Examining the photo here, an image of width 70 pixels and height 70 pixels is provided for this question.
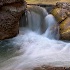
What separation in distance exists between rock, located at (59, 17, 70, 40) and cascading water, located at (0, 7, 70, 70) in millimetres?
262

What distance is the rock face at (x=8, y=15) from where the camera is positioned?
357 inches

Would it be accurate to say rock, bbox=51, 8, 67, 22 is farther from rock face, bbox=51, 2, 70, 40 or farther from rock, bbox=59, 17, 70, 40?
rock, bbox=59, 17, 70, 40

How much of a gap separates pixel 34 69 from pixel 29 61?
108 cm

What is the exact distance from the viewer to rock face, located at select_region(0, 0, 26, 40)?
9.06 meters

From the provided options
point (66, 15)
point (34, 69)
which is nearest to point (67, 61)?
point (34, 69)

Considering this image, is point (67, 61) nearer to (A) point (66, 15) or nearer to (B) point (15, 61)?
(B) point (15, 61)

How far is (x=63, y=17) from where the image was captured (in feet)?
33.7

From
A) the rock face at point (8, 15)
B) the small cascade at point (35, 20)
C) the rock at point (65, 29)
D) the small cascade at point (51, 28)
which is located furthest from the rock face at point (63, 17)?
the rock face at point (8, 15)

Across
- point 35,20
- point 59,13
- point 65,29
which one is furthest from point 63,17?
point 35,20

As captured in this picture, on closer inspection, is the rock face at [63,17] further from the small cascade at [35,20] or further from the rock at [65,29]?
the small cascade at [35,20]

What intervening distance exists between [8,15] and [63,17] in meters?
2.52

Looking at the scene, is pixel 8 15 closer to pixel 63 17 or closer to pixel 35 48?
pixel 35 48

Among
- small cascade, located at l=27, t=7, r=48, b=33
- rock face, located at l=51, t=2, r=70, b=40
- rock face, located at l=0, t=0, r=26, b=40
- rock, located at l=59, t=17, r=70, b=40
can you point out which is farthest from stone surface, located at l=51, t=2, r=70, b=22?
rock face, located at l=0, t=0, r=26, b=40

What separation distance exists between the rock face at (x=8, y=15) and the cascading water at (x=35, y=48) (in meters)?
0.40
